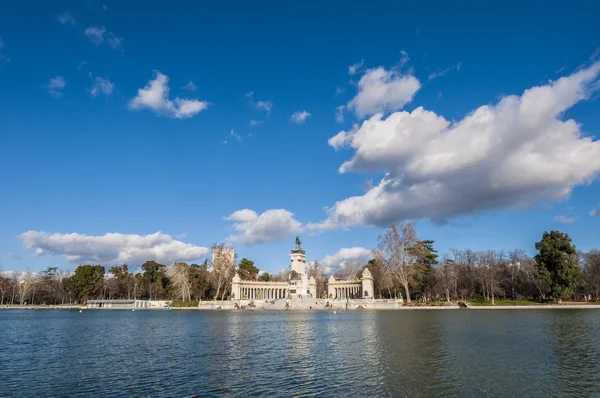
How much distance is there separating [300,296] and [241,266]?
1414 inches

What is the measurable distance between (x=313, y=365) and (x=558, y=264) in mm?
68524

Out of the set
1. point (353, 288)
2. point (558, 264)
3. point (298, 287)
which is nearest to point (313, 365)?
point (558, 264)

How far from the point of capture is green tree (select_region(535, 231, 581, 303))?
70.1 meters

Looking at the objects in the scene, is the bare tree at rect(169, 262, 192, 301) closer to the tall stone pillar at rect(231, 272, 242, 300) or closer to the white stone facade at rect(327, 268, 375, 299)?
the tall stone pillar at rect(231, 272, 242, 300)

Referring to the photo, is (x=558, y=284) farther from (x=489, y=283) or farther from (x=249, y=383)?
(x=249, y=383)

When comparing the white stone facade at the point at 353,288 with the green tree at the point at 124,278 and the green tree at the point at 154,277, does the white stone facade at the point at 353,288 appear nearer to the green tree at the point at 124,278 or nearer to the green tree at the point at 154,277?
the green tree at the point at 154,277

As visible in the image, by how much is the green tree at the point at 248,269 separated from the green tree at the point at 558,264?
256ft

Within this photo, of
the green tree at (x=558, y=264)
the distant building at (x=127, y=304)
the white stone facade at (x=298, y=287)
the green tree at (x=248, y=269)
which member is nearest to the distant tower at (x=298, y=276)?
the white stone facade at (x=298, y=287)

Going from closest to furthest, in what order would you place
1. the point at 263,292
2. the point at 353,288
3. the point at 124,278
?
the point at 353,288
the point at 263,292
the point at 124,278

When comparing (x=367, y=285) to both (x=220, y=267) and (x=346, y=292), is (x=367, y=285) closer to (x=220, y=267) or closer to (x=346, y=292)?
(x=346, y=292)

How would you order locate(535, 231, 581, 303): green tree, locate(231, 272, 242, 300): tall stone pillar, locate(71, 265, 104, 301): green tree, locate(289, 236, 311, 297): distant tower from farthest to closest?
1. locate(71, 265, 104, 301): green tree
2. locate(231, 272, 242, 300): tall stone pillar
3. locate(289, 236, 311, 297): distant tower
4. locate(535, 231, 581, 303): green tree

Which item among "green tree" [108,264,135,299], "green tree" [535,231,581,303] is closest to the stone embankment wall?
"green tree" [535,231,581,303]

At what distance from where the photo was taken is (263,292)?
109688mm

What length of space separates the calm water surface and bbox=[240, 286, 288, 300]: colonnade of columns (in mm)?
73588
